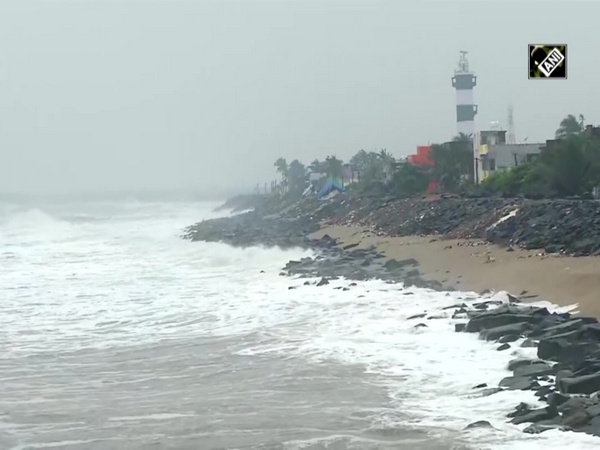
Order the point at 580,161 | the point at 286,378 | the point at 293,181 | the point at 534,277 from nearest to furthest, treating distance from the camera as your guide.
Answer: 1. the point at 286,378
2. the point at 534,277
3. the point at 580,161
4. the point at 293,181

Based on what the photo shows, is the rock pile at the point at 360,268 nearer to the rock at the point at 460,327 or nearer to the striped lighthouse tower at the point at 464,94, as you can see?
the rock at the point at 460,327

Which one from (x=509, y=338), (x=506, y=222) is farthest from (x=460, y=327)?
(x=506, y=222)

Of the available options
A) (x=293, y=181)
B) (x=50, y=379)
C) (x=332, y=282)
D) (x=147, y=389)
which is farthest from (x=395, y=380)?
(x=293, y=181)

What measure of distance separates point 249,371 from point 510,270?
890 cm

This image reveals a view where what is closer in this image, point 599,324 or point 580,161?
point 599,324

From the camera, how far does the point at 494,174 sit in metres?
46.2

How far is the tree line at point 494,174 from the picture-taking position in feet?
114

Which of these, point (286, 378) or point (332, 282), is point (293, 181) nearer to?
point (332, 282)

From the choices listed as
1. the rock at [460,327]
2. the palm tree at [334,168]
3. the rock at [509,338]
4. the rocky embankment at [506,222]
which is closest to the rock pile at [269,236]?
the rocky embankment at [506,222]

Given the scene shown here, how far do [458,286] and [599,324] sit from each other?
646 cm

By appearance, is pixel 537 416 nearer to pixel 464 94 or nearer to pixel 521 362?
pixel 521 362

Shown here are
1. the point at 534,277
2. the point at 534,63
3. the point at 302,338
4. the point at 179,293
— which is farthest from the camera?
the point at 179,293

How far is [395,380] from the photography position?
30.3 ft

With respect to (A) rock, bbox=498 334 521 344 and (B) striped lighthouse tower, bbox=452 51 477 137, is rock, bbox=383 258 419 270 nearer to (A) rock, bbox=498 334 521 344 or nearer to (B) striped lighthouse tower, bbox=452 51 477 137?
(A) rock, bbox=498 334 521 344
